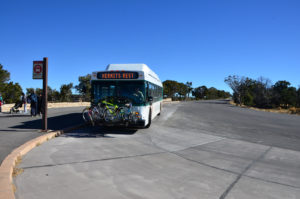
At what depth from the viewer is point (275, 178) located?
15.5 ft

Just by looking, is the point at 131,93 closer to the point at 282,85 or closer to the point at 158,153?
the point at 158,153

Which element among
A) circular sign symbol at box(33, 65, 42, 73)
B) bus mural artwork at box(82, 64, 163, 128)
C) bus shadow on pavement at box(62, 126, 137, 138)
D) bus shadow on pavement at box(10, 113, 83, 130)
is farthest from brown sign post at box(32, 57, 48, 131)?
bus shadow on pavement at box(10, 113, 83, 130)

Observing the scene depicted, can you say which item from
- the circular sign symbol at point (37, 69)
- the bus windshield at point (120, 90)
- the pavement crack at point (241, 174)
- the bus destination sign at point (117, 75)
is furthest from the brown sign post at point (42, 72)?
the pavement crack at point (241, 174)

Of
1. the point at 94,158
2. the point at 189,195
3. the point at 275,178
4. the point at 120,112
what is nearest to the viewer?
the point at 189,195

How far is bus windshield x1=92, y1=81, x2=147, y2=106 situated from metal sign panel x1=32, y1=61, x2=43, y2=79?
2.11 metres

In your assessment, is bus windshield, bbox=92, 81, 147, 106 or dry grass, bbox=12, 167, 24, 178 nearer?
dry grass, bbox=12, 167, 24, 178

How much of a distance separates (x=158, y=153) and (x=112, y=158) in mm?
1398

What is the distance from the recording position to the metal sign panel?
28.3 feet

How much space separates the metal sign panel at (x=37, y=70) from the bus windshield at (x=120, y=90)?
211cm

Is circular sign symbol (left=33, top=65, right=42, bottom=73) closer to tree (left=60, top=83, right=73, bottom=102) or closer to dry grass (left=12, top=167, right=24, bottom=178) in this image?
dry grass (left=12, top=167, right=24, bottom=178)

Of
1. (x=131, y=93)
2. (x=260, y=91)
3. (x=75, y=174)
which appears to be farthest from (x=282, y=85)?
(x=75, y=174)

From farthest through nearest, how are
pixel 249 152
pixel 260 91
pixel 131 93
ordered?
pixel 260 91 → pixel 131 93 → pixel 249 152

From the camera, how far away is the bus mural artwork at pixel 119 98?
29.8 ft

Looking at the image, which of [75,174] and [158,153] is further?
[158,153]
